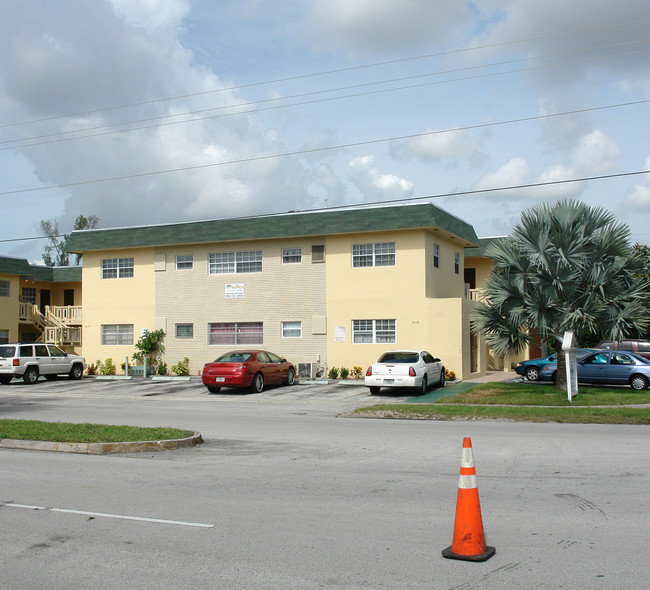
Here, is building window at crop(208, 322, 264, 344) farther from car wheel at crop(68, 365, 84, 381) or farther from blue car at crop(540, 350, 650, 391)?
blue car at crop(540, 350, 650, 391)

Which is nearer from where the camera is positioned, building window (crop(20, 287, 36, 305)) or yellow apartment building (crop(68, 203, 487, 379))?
yellow apartment building (crop(68, 203, 487, 379))

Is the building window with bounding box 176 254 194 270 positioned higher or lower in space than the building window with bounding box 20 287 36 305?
higher

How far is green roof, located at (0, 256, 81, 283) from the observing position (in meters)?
39.9

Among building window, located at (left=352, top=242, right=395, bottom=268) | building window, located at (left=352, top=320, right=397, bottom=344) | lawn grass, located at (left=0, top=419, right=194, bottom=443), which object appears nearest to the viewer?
lawn grass, located at (left=0, top=419, right=194, bottom=443)

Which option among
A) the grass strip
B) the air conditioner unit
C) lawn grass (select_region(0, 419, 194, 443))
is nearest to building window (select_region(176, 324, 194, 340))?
the air conditioner unit

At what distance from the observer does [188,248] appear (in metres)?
33.5

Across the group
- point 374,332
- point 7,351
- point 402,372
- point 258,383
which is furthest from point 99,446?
point 7,351

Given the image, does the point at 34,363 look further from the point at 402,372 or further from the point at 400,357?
the point at 402,372

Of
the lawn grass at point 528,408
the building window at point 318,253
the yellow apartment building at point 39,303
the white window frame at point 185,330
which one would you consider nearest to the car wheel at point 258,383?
the building window at point 318,253

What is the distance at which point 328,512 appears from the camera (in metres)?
7.70

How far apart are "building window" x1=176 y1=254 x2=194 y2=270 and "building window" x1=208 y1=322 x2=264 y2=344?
3.03 metres

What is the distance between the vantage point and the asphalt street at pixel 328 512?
5.70 meters

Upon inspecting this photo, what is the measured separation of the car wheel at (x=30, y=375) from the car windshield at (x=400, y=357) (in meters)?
16.8

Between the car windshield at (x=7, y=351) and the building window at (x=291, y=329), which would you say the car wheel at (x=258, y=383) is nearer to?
the building window at (x=291, y=329)
